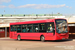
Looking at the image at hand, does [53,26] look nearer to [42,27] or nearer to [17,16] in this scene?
[42,27]

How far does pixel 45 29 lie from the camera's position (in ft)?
71.4

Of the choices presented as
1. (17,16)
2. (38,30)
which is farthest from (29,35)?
(17,16)

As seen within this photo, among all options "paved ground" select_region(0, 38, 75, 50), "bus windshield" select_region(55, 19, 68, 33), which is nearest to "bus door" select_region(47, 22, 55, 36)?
"bus windshield" select_region(55, 19, 68, 33)

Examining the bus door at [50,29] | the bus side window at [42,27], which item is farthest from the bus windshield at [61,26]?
the bus side window at [42,27]

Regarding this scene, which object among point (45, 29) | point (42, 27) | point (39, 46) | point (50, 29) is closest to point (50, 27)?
point (50, 29)

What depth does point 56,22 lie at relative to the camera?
68.5ft

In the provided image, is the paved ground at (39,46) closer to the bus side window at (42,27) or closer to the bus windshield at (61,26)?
the bus windshield at (61,26)

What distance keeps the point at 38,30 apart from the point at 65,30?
346cm

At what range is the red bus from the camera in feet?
68.5

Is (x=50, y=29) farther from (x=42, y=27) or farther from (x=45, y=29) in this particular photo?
(x=42, y=27)

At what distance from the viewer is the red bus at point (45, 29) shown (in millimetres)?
20891

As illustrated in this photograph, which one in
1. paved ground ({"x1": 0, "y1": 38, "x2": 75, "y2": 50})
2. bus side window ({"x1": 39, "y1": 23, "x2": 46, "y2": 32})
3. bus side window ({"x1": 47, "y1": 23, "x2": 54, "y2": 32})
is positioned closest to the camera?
paved ground ({"x1": 0, "y1": 38, "x2": 75, "y2": 50})

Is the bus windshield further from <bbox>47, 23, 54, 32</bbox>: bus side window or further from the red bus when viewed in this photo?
<bbox>47, 23, 54, 32</bbox>: bus side window

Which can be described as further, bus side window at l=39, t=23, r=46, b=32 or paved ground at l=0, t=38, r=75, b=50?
bus side window at l=39, t=23, r=46, b=32
